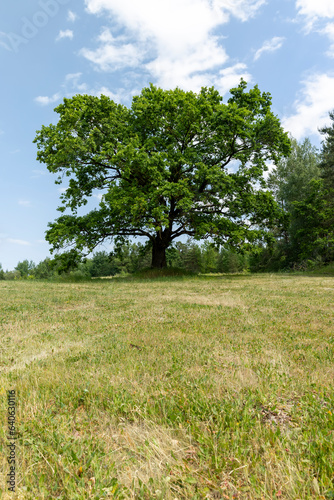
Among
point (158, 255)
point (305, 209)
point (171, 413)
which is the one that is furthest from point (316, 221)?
point (171, 413)

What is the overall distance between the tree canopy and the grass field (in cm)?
1625

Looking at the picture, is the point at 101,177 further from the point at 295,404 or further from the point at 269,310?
the point at 295,404

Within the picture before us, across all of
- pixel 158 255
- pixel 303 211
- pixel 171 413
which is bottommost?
pixel 171 413

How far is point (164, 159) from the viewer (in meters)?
22.1

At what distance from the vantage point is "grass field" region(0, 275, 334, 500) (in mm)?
2117

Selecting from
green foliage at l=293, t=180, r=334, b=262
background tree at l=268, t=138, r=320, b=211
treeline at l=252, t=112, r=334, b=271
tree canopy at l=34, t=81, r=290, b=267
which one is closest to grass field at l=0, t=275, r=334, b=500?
tree canopy at l=34, t=81, r=290, b=267

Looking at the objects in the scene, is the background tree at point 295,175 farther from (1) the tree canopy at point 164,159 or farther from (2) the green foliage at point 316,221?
(1) the tree canopy at point 164,159

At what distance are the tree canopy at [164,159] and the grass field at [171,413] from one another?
16.2 metres

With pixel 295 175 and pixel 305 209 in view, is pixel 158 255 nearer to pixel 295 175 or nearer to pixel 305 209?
pixel 305 209

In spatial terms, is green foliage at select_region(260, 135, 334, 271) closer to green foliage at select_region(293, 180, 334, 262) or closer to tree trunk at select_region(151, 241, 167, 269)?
green foliage at select_region(293, 180, 334, 262)

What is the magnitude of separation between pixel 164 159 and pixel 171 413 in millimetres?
20990

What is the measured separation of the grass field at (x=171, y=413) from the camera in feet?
6.95

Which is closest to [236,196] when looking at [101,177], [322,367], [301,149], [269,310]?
[101,177]

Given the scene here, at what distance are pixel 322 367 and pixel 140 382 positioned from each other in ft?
8.28
